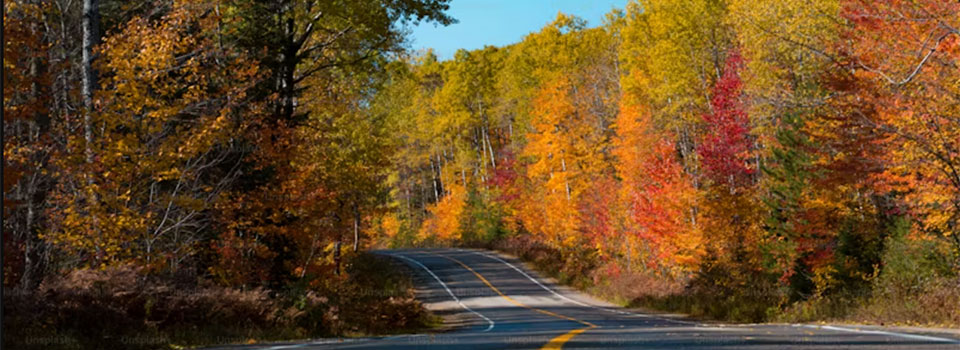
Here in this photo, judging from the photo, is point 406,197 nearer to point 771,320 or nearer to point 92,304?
point 771,320

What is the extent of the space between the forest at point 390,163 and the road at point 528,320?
8.33 feet

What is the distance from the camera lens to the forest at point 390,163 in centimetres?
1466

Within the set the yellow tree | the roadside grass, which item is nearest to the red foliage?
the roadside grass

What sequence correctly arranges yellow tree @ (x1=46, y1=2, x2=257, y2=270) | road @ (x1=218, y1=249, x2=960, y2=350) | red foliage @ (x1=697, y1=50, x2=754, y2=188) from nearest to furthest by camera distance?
1. road @ (x1=218, y1=249, x2=960, y2=350)
2. yellow tree @ (x1=46, y1=2, x2=257, y2=270)
3. red foliage @ (x1=697, y1=50, x2=754, y2=188)

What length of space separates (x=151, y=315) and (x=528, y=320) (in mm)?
14943

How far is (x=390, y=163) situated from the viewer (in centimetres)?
3266

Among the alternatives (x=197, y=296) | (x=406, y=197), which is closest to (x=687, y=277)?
(x=197, y=296)

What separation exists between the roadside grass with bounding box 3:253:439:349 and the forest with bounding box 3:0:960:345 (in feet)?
0.23

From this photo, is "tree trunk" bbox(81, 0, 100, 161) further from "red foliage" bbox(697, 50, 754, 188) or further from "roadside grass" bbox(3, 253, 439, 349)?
"red foliage" bbox(697, 50, 754, 188)

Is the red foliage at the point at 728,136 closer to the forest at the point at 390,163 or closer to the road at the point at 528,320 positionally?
the forest at the point at 390,163

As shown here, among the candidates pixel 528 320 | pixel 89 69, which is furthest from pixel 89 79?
pixel 528 320

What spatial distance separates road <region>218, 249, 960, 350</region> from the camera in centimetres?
814

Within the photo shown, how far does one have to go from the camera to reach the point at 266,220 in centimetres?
2180

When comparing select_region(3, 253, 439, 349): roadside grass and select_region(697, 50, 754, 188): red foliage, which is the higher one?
select_region(697, 50, 754, 188): red foliage
